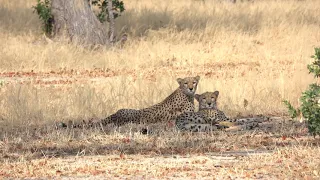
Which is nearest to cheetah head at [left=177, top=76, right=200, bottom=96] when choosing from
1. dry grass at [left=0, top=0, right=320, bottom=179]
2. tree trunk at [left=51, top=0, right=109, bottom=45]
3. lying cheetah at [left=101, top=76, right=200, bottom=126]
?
lying cheetah at [left=101, top=76, right=200, bottom=126]

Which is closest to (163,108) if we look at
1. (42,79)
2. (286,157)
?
(286,157)

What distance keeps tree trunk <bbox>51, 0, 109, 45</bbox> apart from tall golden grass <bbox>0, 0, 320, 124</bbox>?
0.67m

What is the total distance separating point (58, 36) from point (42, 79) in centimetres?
515

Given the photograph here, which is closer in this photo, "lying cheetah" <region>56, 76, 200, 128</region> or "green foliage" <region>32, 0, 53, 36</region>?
"lying cheetah" <region>56, 76, 200, 128</region>

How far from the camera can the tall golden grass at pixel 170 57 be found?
13102mm

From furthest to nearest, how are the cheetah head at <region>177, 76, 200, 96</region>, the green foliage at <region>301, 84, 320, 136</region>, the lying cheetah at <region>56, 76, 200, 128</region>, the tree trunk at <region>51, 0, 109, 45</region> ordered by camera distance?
the tree trunk at <region>51, 0, 109, 45</region>
the cheetah head at <region>177, 76, 200, 96</region>
the lying cheetah at <region>56, 76, 200, 128</region>
the green foliage at <region>301, 84, 320, 136</region>

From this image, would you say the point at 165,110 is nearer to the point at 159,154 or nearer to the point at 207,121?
the point at 207,121

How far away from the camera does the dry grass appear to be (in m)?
9.70

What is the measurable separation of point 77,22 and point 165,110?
417 inches

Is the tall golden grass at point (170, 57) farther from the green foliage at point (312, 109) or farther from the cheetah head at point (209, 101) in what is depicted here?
the green foliage at point (312, 109)

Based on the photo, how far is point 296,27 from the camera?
24172mm

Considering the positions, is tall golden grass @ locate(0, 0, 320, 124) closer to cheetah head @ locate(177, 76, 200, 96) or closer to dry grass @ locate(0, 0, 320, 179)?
dry grass @ locate(0, 0, 320, 179)

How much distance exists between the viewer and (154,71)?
18.2m

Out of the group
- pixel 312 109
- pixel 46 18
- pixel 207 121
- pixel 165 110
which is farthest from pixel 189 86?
pixel 46 18
